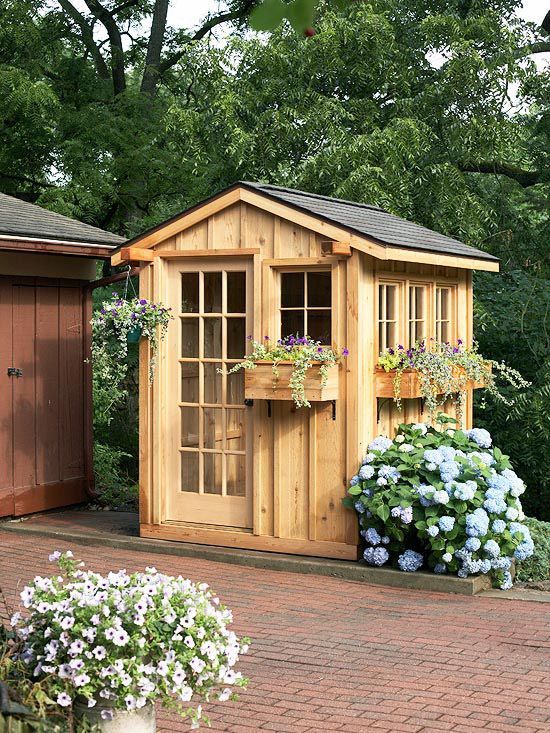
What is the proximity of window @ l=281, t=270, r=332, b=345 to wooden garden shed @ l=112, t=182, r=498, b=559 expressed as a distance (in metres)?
0.01

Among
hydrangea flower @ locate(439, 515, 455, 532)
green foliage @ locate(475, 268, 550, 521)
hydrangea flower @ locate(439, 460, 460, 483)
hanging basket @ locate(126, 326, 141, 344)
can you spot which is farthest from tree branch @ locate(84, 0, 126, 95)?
hydrangea flower @ locate(439, 515, 455, 532)

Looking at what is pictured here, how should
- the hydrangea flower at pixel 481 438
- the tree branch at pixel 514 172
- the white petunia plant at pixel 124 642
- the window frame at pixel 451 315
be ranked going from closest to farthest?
the white petunia plant at pixel 124 642 < the hydrangea flower at pixel 481 438 < the window frame at pixel 451 315 < the tree branch at pixel 514 172

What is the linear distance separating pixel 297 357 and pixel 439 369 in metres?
1.22

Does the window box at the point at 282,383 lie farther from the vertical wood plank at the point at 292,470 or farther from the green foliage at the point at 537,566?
the green foliage at the point at 537,566

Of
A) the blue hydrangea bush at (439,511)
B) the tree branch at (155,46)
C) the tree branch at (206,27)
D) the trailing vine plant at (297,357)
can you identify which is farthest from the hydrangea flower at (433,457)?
the tree branch at (206,27)

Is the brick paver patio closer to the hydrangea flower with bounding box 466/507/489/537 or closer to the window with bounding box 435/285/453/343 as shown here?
the hydrangea flower with bounding box 466/507/489/537

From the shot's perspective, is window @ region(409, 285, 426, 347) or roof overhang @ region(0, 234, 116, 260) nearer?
window @ region(409, 285, 426, 347)

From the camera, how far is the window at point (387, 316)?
913 centimetres

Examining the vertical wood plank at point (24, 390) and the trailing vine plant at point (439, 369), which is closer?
Result: the trailing vine plant at point (439, 369)

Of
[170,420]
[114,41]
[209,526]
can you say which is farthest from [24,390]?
[114,41]

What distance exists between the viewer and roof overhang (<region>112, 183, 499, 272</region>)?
8.62 metres

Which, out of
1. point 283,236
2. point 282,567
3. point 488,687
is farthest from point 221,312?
point 488,687

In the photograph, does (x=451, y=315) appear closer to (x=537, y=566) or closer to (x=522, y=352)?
(x=537, y=566)

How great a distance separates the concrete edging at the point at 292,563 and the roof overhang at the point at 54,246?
247cm
